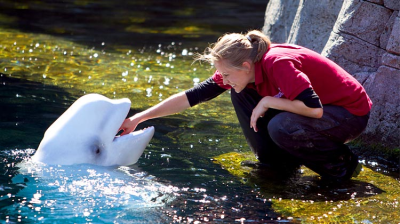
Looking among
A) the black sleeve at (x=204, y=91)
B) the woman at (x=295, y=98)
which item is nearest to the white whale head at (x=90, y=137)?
the woman at (x=295, y=98)

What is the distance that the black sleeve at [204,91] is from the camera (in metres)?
4.06

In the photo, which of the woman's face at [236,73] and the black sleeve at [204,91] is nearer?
the woman's face at [236,73]

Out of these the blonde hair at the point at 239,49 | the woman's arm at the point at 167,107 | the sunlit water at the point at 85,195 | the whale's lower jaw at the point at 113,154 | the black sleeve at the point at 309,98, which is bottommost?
the sunlit water at the point at 85,195

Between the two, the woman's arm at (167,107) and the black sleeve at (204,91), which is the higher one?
the black sleeve at (204,91)

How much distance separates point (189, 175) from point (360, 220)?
130cm

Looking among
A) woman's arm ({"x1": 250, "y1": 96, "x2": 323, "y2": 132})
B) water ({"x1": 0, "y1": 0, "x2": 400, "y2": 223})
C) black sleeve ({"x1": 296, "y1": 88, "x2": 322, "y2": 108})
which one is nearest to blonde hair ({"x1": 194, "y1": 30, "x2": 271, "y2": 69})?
woman's arm ({"x1": 250, "y1": 96, "x2": 323, "y2": 132})

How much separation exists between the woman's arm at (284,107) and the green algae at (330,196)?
1.73 ft

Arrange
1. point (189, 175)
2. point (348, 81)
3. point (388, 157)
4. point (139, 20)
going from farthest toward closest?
point (139, 20) < point (388, 157) < point (189, 175) < point (348, 81)

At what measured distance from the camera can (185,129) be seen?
17.2 feet

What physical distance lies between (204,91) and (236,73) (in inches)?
23.6

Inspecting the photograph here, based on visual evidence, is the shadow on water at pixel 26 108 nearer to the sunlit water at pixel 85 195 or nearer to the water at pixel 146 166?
the water at pixel 146 166

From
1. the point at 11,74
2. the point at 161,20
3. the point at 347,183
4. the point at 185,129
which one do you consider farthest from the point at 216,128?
the point at 161,20

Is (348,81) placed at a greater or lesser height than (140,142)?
greater

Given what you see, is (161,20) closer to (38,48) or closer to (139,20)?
(139,20)
